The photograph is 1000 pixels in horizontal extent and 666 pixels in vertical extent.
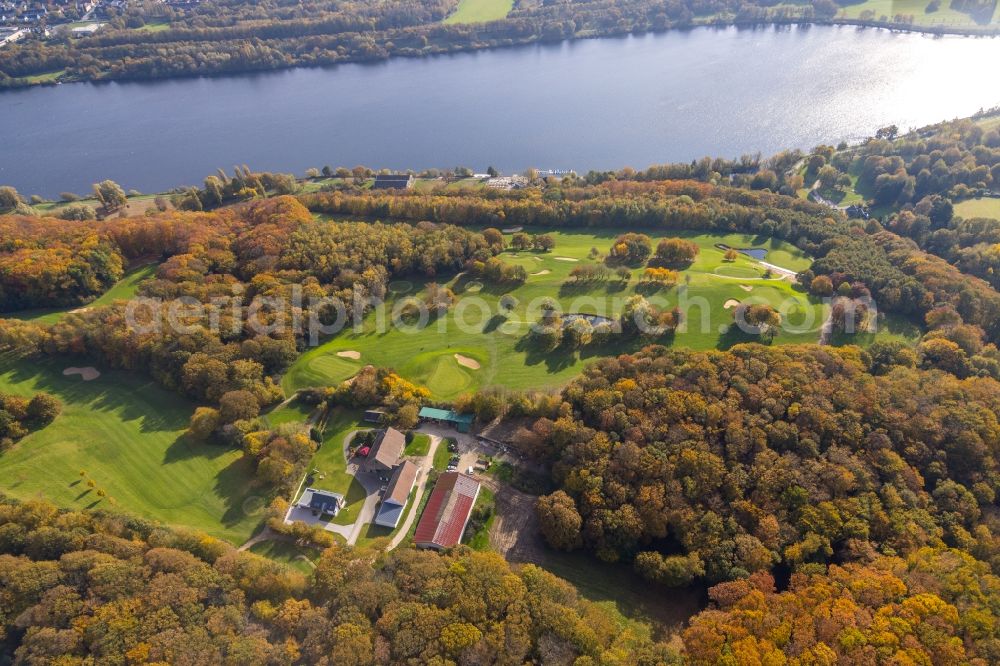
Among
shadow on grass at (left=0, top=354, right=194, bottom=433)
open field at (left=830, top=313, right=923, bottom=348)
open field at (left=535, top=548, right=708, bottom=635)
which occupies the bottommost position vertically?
open field at (left=535, top=548, right=708, bottom=635)

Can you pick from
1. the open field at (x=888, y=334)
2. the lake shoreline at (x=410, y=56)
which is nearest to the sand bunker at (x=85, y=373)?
the open field at (x=888, y=334)

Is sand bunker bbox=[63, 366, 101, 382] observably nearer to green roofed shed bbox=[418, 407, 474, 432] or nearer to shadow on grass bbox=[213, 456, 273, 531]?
shadow on grass bbox=[213, 456, 273, 531]

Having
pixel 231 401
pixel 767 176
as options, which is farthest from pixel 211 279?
pixel 767 176

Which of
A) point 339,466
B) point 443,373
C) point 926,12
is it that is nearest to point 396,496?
point 339,466

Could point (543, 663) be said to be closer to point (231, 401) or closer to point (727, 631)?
point (727, 631)

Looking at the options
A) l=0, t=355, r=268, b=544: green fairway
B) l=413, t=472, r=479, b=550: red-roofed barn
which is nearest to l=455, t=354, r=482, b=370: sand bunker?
l=413, t=472, r=479, b=550: red-roofed barn

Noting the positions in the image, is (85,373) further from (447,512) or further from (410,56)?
(410,56)
